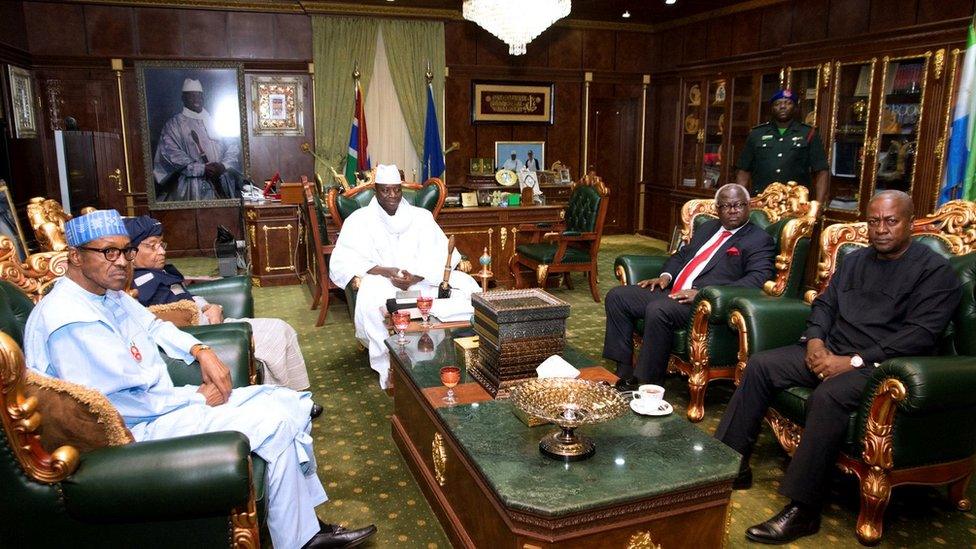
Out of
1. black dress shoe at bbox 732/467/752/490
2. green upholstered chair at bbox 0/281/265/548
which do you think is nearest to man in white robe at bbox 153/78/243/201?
green upholstered chair at bbox 0/281/265/548

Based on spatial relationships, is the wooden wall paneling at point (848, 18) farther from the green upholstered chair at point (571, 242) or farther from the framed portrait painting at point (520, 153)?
the framed portrait painting at point (520, 153)

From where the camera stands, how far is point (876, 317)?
275 centimetres

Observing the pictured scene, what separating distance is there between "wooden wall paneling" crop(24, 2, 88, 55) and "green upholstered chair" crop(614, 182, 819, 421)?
7.27m

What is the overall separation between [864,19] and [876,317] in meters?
4.96

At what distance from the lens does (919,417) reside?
2.41 metres

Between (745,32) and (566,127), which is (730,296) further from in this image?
(566,127)

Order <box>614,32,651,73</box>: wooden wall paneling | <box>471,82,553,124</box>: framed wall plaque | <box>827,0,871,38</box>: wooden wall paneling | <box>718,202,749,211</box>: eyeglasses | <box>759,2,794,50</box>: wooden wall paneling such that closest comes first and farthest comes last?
<box>718,202,749,211</box>: eyeglasses → <box>827,0,871,38</box>: wooden wall paneling → <box>759,2,794,50</box>: wooden wall paneling → <box>471,82,553,124</box>: framed wall plaque → <box>614,32,651,73</box>: wooden wall paneling

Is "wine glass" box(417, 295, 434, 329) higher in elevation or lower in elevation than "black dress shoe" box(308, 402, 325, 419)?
higher

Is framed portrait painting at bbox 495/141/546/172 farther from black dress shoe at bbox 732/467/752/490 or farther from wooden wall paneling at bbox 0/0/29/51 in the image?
black dress shoe at bbox 732/467/752/490

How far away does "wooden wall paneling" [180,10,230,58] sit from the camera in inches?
309

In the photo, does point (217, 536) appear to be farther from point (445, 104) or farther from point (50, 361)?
point (445, 104)

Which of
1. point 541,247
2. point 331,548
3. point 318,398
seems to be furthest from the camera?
point 541,247

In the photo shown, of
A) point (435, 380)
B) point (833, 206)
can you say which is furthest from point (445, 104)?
point (435, 380)

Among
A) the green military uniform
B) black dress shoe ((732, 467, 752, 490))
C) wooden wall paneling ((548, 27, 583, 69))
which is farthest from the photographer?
wooden wall paneling ((548, 27, 583, 69))
